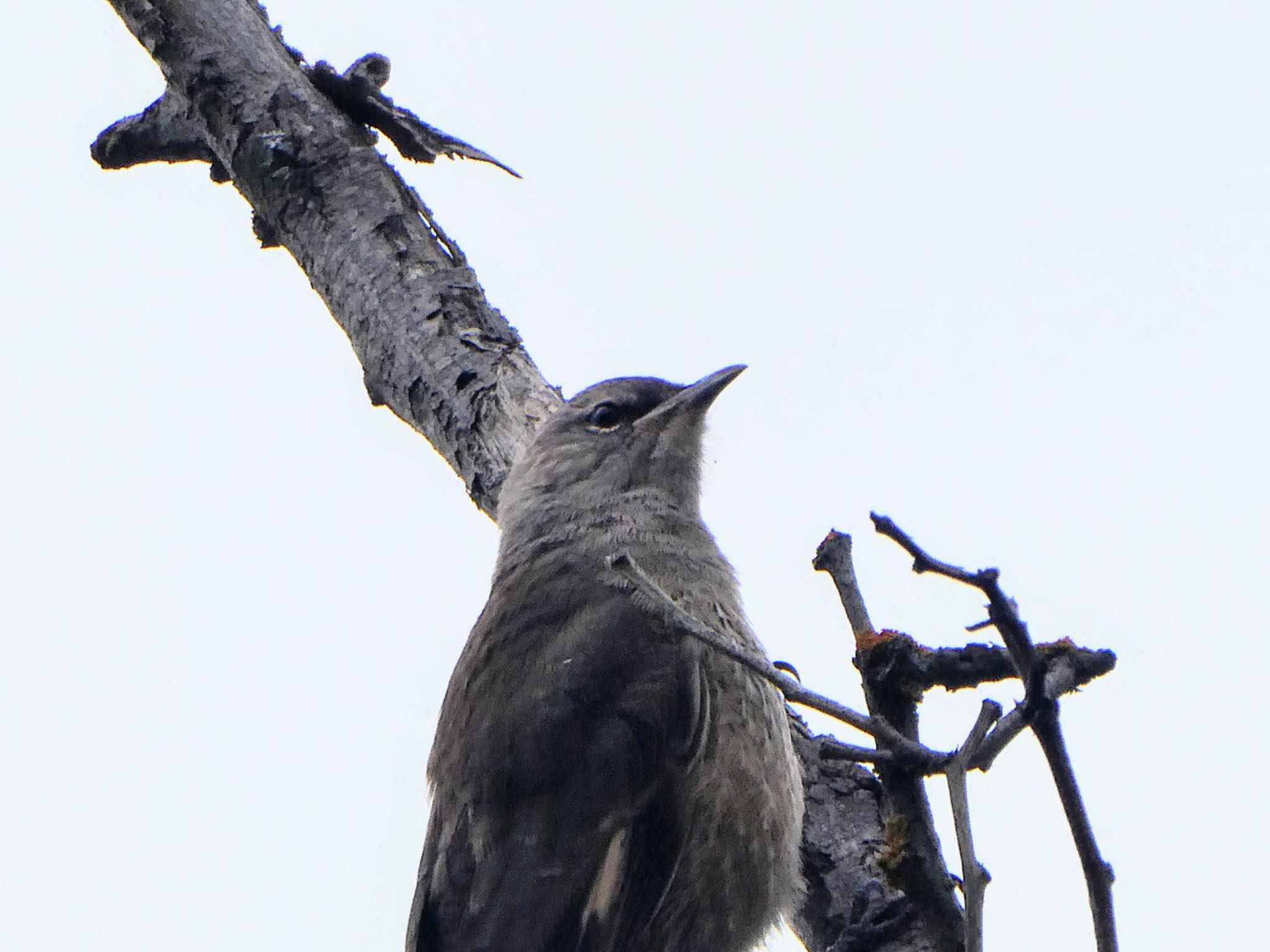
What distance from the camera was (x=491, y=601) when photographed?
4.77 meters

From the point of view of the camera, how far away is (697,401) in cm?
550

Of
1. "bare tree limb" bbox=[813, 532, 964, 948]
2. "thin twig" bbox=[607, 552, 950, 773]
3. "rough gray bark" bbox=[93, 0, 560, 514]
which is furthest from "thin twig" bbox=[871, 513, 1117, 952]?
"rough gray bark" bbox=[93, 0, 560, 514]

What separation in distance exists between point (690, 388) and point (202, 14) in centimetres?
241

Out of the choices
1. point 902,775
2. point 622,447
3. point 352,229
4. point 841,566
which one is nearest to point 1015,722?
point 902,775

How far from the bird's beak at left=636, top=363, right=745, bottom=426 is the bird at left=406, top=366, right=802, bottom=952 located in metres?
1.16

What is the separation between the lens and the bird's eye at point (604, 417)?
5.32 m

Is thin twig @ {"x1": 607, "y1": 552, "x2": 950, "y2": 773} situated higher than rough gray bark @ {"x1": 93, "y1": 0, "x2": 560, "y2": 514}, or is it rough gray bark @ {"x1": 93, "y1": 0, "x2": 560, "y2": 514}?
rough gray bark @ {"x1": 93, "y1": 0, "x2": 560, "y2": 514}

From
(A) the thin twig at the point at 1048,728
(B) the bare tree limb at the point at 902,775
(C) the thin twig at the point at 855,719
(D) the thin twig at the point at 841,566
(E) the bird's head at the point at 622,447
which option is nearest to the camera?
(A) the thin twig at the point at 1048,728

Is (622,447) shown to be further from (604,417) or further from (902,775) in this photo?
(902,775)

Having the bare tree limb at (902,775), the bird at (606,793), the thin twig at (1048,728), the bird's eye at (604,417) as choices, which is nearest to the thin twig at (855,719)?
the bare tree limb at (902,775)

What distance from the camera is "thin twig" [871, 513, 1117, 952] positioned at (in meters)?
1.70

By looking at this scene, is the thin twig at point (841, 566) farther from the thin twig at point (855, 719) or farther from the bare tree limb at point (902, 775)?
the thin twig at point (855, 719)

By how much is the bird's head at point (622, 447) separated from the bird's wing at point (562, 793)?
0.88 m

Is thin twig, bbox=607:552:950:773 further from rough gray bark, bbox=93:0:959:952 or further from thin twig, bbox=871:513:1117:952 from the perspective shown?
rough gray bark, bbox=93:0:959:952
